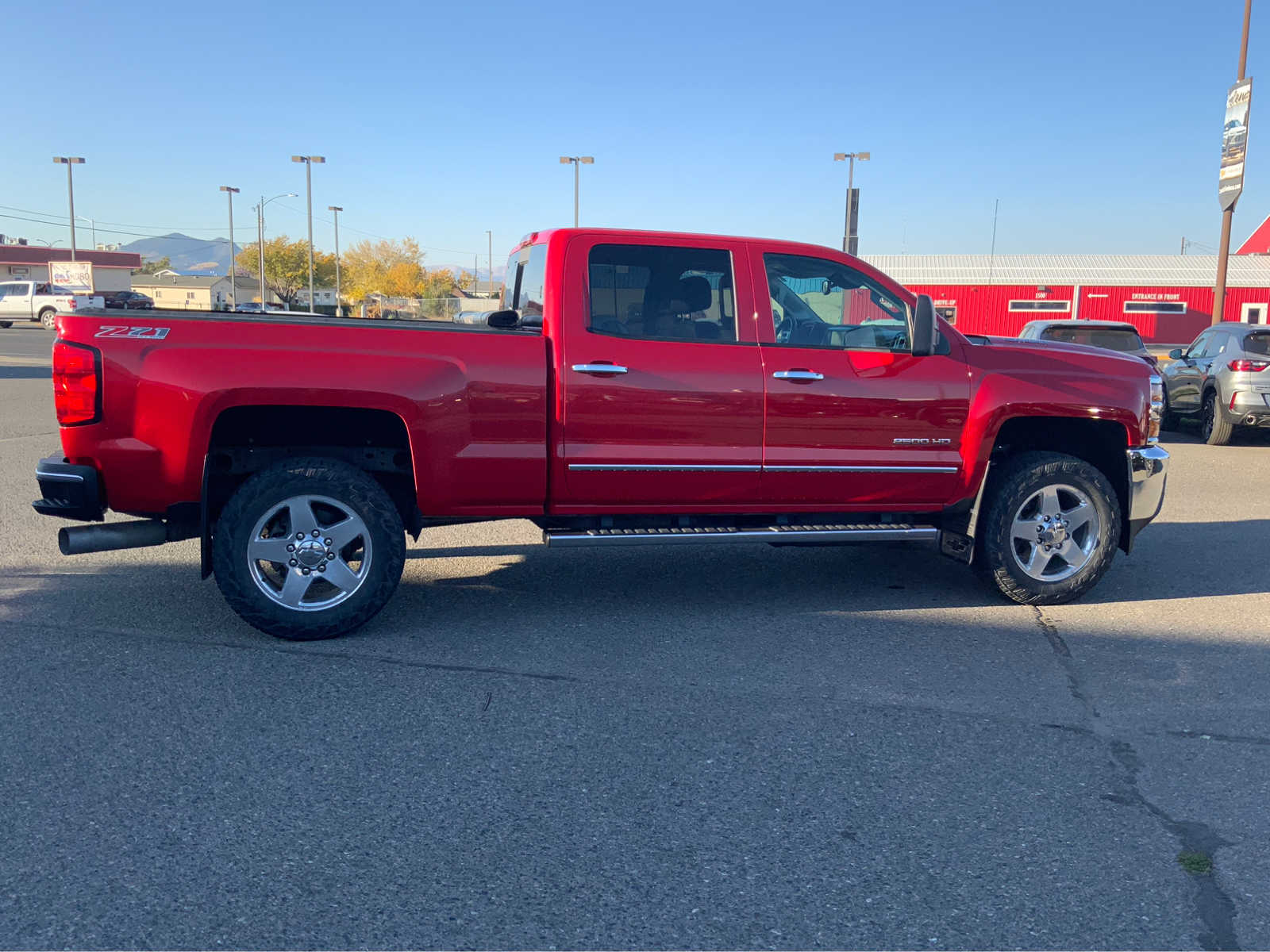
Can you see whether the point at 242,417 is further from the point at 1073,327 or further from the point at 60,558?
the point at 1073,327

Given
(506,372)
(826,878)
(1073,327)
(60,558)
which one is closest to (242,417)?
(506,372)

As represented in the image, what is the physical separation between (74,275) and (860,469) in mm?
61809

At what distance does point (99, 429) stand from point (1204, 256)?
169 feet

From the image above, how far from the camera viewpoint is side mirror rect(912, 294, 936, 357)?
18.8 feet

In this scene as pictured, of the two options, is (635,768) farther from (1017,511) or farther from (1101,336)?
(1101,336)

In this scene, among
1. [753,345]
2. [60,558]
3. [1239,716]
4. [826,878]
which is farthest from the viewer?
[60,558]

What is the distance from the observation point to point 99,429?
16.3 ft

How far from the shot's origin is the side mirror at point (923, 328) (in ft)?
18.8

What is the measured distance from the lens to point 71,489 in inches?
196

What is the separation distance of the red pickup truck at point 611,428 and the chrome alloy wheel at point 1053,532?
12 millimetres

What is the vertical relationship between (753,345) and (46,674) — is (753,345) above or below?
above

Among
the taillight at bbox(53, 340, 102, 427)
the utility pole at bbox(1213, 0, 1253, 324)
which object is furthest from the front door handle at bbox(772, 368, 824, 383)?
the utility pole at bbox(1213, 0, 1253, 324)

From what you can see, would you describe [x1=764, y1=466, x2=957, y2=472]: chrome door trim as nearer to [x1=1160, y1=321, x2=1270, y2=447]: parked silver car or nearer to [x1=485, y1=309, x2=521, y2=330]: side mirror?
[x1=485, y1=309, x2=521, y2=330]: side mirror

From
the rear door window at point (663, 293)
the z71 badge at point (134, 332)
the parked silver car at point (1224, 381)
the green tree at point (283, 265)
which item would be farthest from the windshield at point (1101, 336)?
the green tree at point (283, 265)
